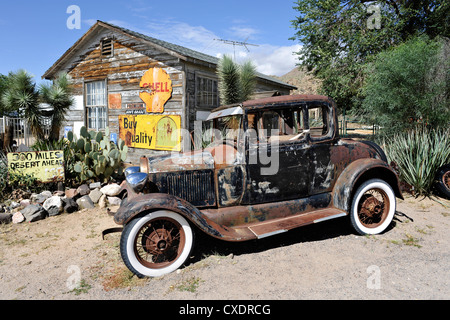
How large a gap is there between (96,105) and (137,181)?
949 cm

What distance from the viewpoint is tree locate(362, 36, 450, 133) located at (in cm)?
742

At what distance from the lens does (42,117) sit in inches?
332

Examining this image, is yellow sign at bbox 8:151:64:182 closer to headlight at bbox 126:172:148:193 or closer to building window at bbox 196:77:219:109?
headlight at bbox 126:172:148:193

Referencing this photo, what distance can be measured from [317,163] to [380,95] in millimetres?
5884

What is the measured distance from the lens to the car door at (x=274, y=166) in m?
3.51

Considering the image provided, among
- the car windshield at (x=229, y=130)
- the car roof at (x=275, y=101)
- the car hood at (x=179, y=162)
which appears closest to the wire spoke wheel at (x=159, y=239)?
the car hood at (x=179, y=162)

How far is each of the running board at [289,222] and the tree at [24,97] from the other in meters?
7.67

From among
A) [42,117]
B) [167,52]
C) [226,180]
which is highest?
[167,52]

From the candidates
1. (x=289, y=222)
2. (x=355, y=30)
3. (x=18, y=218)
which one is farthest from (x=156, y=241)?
(x=355, y=30)

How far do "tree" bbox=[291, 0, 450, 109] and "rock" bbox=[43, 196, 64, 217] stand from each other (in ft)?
43.5

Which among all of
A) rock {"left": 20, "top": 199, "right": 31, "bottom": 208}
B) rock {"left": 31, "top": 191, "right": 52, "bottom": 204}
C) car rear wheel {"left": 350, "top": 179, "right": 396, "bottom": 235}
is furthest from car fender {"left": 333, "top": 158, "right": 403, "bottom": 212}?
rock {"left": 20, "top": 199, "right": 31, "bottom": 208}

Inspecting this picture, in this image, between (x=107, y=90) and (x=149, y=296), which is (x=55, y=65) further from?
(x=149, y=296)

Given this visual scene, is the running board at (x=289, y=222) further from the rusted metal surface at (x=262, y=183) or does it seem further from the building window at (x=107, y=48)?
the building window at (x=107, y=48)
